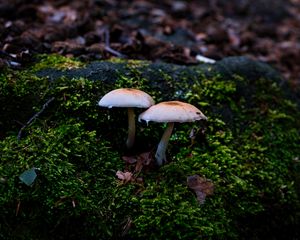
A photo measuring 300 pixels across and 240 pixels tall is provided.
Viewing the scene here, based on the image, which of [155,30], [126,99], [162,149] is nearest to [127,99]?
[126,99]

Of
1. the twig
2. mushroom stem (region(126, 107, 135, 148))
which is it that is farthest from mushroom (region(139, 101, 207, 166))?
the twig

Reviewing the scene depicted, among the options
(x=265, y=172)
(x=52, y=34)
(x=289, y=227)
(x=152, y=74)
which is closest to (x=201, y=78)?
(x=152, y=74)

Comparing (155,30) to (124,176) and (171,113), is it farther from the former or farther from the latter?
(171,113)

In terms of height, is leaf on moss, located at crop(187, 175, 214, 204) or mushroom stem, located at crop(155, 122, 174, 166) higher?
mushroom stem, located at crop(155, 122, 174, 166)

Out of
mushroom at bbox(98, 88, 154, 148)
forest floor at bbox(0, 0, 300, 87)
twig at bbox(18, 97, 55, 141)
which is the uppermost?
mushroom at bbox(98, 88, 154, 148)

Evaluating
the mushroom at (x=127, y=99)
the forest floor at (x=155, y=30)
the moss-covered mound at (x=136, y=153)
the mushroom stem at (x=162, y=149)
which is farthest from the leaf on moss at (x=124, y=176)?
the forest floor at (x=155, y=30)

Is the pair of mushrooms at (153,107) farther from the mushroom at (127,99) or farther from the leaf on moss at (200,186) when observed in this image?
the leaf on moss at (200,186)

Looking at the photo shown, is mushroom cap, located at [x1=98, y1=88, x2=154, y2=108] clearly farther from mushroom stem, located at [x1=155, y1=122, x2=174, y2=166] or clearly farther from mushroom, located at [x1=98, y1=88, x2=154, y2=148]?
mushroom stem, located at [x1=155, y1=122, x2=174, y2=166]

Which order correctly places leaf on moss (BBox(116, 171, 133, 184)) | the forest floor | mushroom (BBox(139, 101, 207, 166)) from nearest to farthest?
mushroom (BBox(139, 101, 207, 166)), leaf on moss (BBox(116, 171, 133, 184)), the forest floor
